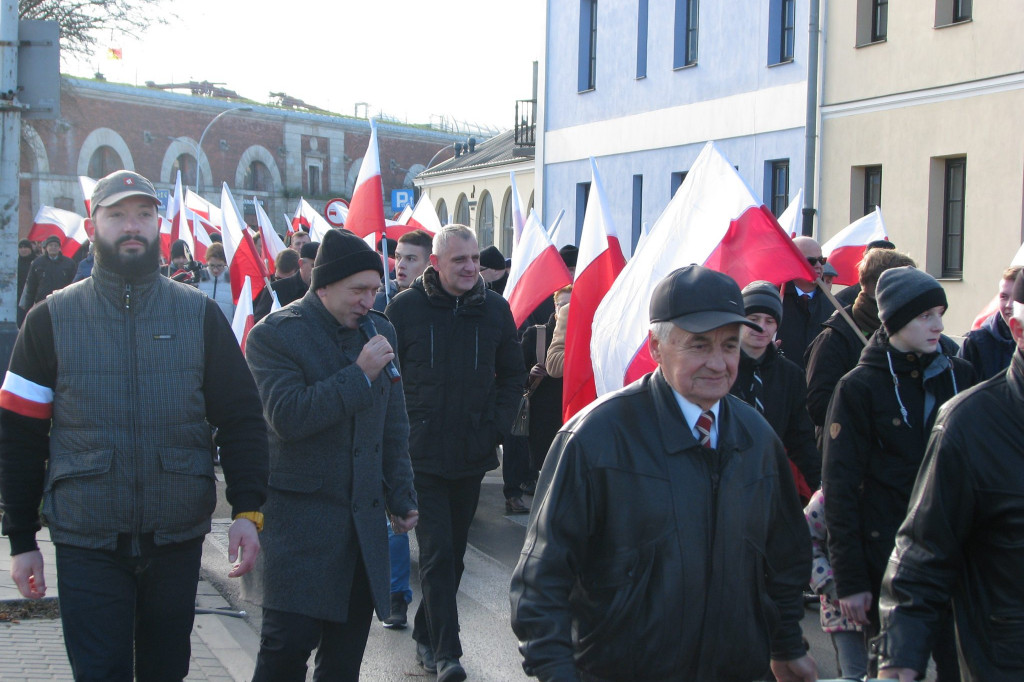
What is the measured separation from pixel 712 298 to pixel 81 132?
169 ft

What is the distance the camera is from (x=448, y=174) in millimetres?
40625

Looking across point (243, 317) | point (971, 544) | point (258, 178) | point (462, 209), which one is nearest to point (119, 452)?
point (971, 544)

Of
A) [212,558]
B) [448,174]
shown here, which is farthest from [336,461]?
[448,174]

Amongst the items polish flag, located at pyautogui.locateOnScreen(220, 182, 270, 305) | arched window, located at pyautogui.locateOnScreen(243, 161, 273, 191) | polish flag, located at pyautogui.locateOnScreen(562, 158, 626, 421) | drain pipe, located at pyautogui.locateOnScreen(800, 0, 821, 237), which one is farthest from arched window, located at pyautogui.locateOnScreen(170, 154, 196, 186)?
polish flag, located at pyautogui.locateOnScreen(562, 158, 626, 421)

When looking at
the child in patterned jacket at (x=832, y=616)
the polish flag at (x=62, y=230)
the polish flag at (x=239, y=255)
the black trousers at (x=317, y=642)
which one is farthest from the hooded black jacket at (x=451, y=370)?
the polish flag at (x=62, y=230)

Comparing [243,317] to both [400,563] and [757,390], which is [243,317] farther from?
[757,390]

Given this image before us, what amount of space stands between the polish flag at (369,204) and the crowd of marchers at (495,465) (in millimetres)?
3568

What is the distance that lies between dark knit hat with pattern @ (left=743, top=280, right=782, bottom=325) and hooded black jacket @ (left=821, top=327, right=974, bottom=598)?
103cm

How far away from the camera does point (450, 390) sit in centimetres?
569

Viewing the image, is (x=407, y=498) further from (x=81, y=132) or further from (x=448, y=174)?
(x=81, y=132)

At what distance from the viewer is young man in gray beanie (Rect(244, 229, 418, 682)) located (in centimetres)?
411

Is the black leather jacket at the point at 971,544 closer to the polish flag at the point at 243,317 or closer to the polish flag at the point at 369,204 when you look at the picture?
the polish flag at the point at 369,204

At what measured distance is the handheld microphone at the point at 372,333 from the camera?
447 centimetres

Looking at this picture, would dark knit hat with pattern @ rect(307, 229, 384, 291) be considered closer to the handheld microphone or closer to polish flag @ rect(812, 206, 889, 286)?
the handheld microphone
